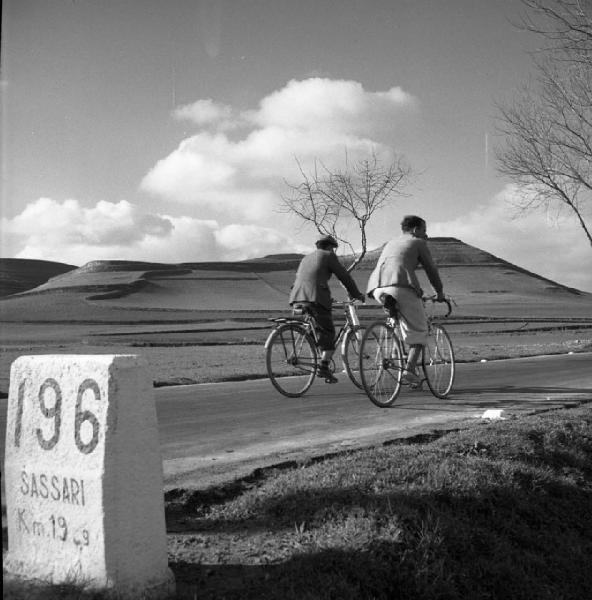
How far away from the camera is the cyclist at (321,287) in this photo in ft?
31.1

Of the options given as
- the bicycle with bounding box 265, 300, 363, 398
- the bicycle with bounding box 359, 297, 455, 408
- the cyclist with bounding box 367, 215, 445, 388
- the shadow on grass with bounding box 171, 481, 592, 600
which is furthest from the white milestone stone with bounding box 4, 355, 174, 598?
the bicycle with bounding box 265, 300, 363, 398

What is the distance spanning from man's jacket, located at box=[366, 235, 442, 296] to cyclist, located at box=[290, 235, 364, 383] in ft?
2.09

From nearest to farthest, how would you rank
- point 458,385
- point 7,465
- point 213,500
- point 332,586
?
1. point 7,465
2. point 332,586
3. point 213,500
4. point 458,385

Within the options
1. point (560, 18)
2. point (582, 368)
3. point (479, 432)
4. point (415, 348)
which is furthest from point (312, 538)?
point (582, 368)

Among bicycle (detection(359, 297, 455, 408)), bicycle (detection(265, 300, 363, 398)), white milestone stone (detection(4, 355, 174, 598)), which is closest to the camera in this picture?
white milestone stone (detection(4, 355, 174, 598))

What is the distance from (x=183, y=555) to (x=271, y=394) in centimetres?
604

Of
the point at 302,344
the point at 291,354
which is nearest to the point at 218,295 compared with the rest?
the point at 302,344

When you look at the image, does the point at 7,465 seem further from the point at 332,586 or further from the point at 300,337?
the point at 300,337

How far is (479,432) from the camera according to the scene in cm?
705

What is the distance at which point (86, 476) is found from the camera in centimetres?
305

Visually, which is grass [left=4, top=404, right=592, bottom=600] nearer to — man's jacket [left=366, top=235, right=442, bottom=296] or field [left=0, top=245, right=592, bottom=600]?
field [left=0, top=245, right=592, bottom=600]

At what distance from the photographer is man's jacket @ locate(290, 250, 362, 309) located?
948cm

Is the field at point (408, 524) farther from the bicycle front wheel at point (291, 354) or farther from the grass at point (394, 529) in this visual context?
the bicycle front wheel at point (291, 354)

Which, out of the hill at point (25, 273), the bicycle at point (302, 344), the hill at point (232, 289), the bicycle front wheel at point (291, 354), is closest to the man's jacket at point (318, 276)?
the bicycle at point (302, 344)
